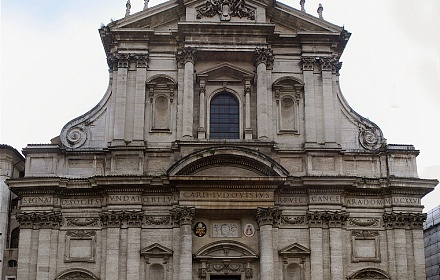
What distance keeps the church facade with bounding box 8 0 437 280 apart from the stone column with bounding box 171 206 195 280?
4 cm

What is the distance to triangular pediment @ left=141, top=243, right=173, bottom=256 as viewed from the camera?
23.7m

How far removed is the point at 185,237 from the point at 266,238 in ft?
9.05

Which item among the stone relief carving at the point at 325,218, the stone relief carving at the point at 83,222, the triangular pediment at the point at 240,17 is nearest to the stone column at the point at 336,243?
the stone relief carving at the point at 325,218

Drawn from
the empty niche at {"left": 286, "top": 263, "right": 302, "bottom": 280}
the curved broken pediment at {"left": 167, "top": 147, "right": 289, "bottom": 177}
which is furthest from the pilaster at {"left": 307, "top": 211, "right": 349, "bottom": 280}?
the curved broken pediment at {"left": 167, "top": 147, "right": 289, "bottom": 177}

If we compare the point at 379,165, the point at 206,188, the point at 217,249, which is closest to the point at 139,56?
the point at 206,188

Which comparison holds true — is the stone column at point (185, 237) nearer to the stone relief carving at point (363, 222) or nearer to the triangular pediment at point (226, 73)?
the triangular pediment at point (226, 73)

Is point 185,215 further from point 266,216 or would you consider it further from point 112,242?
point 266,216

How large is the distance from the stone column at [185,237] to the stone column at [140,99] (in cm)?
308

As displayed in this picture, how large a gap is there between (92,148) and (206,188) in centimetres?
455

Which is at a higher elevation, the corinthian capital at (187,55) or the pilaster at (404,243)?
the corinthian capital at (187,55)

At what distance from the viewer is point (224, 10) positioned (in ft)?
87.7

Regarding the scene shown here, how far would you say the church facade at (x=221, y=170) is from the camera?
938 inches

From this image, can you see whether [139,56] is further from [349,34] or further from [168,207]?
[349,34]

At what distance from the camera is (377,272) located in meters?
23.8
